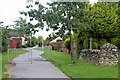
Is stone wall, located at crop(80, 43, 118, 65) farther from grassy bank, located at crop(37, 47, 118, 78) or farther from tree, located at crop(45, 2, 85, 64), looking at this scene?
tree, located at crop(45, 2, 85, 64)

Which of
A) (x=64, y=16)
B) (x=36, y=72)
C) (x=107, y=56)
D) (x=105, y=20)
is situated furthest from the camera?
(x=105, y=20)

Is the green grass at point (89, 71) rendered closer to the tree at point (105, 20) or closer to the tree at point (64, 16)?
the tree at point (64, 16)

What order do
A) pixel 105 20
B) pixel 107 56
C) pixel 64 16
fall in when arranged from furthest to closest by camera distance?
pixel 105 20 → pixel 64 16 → pixel 107 56

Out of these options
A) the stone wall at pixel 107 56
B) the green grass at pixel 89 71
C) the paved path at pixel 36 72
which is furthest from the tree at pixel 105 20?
the paved path at pixel 36 72

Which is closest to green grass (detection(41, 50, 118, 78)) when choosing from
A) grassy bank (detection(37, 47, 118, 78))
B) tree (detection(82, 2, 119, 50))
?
grassy bank (detection(37, 47, 118, 78))

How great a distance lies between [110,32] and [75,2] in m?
5.33

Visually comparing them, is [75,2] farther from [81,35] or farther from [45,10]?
[81,35]

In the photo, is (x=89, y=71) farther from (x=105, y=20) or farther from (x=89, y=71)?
(x=105, y=20)

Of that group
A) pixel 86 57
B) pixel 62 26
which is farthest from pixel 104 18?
pixel 62 26

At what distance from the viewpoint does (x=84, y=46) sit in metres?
24.4

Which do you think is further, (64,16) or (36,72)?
(64,16)

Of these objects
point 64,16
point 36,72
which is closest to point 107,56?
point 64,16

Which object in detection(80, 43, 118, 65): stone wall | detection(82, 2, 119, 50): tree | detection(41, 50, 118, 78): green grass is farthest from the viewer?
detection(82, 2, 119, 50): tree

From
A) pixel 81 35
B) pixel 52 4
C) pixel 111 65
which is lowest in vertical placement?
pixel 111 65
